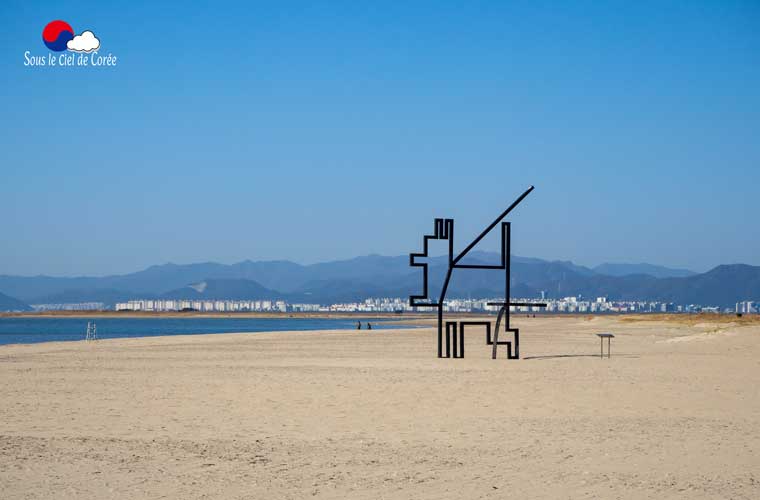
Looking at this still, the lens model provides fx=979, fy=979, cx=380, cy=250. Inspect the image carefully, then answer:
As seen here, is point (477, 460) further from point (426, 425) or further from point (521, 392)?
point (521, 392)

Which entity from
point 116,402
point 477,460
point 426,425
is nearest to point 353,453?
point 477,460

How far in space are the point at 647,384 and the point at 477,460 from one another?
9108mm

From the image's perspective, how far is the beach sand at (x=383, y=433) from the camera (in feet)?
29.7

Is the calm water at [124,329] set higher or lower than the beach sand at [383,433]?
lower

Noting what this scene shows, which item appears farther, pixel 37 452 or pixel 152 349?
pixel 152 349

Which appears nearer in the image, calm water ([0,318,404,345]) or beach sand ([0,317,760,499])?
beach sand ([0,317,760,499])

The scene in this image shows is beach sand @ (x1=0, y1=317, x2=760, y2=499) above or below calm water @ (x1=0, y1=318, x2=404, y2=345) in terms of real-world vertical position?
above

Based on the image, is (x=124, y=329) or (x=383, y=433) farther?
(x=124, y=329)

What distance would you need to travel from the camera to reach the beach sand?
905 cm

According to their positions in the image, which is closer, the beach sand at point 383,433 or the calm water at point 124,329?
the beach sand at point 383,433

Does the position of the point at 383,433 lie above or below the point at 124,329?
above

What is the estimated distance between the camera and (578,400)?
15812 millimetres

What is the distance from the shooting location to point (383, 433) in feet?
39.9

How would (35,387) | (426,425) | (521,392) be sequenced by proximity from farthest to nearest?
(35,387) < (521,392) < (426,425)
